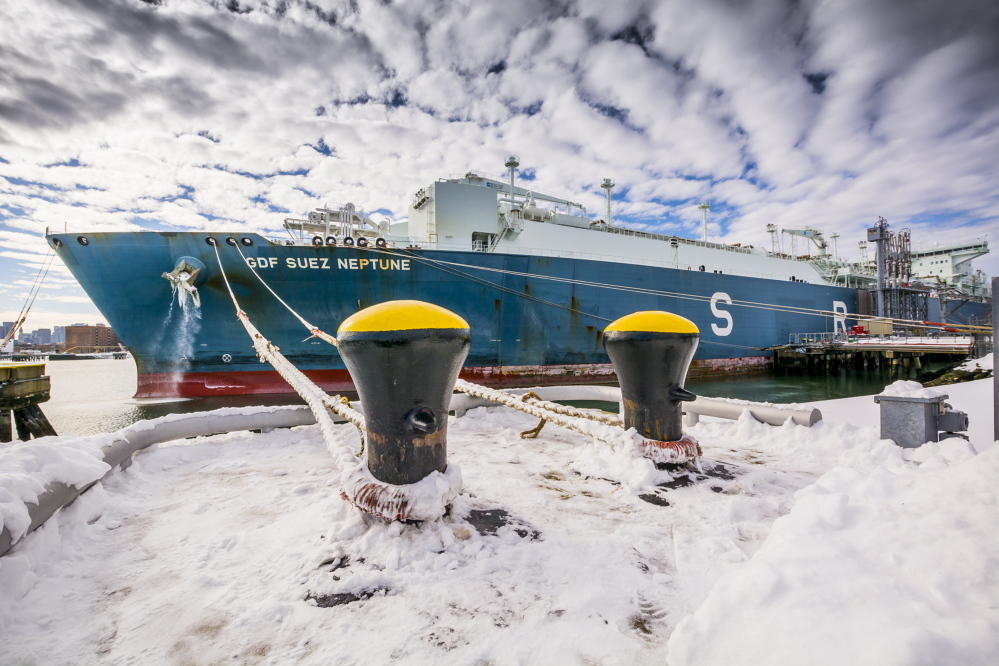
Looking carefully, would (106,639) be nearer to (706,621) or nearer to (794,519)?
(706,621)

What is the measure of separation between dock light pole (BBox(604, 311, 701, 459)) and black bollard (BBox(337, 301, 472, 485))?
1556mm

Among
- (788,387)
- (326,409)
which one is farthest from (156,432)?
(788,387)

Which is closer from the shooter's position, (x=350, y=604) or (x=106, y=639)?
(x=106, y=639)

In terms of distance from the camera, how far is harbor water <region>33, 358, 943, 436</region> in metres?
11.9

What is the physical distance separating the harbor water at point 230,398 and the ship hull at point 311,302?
19.5 inches

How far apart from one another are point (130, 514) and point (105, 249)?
13185 mm

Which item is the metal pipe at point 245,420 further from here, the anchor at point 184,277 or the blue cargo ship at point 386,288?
the anchor at point 184,277

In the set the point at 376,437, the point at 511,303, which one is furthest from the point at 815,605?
the point at 511,303

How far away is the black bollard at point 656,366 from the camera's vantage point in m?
3.46

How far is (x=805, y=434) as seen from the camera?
4082 mm

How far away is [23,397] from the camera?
662cm

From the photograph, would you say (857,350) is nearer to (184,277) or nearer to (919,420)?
(919,420)

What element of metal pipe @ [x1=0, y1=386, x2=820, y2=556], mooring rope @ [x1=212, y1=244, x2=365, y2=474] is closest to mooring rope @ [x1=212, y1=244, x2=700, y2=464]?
mooring rope @ [x1=212, y1=244, x2=365, y2=474]

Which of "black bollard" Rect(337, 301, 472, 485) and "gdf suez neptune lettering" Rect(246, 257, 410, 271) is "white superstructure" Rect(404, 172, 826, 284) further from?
"black bollard" Rect(337, 301, 472, 485)
